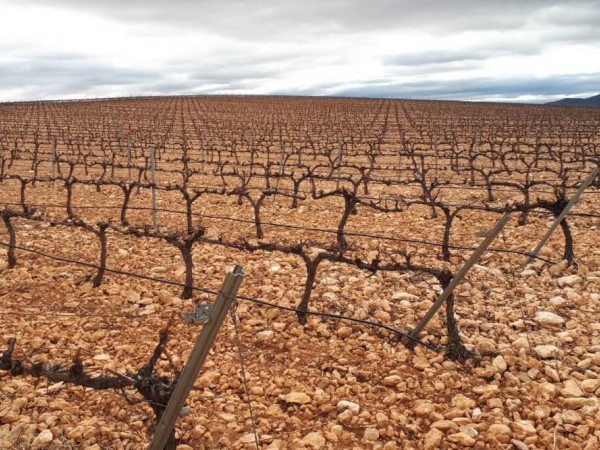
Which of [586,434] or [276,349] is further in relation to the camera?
[276,349]

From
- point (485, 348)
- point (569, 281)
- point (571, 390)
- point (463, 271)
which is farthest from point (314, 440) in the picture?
point (569, 281)

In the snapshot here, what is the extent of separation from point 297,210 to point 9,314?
8.31m

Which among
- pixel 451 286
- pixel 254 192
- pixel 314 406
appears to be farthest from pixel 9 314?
pixel 254 192

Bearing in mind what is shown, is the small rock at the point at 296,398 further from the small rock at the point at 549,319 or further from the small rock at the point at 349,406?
the small rock at the point at 549,319

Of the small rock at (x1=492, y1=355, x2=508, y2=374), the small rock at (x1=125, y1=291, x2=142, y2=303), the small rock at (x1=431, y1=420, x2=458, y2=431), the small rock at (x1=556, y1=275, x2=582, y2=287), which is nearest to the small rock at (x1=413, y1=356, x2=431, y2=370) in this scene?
the small rock at (x1=492, y1=355, x2=508, y2=374)

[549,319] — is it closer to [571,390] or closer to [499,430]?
[571,390]

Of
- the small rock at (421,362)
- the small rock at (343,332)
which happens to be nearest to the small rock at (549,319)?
the small rock at (421,362)

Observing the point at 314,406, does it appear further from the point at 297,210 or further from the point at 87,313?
the point at 297,210

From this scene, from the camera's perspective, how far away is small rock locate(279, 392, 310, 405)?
473 cm

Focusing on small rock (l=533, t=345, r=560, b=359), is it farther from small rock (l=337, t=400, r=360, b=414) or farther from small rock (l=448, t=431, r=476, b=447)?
small rock (l=337, t=400, r=360, b=414)

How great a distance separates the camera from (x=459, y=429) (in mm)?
4332

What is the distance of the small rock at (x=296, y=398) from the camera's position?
473 centimetres

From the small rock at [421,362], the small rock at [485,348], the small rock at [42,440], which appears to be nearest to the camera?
the small rock at [42,440]

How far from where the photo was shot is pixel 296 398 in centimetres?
475
